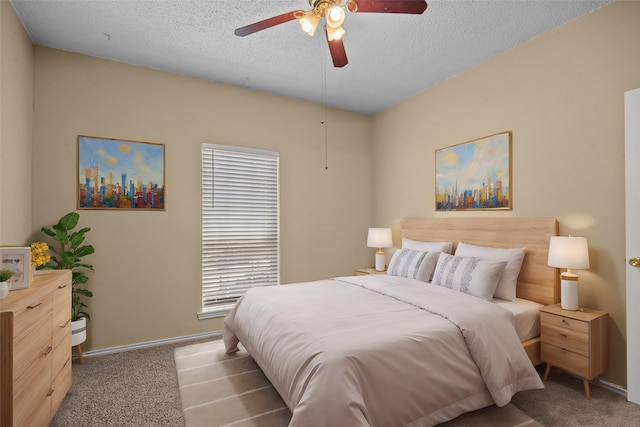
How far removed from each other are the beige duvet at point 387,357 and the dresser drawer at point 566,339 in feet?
1.22

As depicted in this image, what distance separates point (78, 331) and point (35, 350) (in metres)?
1.20

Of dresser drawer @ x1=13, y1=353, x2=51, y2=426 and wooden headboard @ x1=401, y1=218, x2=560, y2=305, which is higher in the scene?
wooden headboard @ x1=401, y1=218, x2=560, y2=305

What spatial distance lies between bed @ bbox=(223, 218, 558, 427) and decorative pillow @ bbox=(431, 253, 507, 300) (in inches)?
0.5

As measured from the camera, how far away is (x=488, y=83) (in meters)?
3.25

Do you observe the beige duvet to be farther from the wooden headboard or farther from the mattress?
the wooden headboard

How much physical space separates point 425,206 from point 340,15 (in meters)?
2.62

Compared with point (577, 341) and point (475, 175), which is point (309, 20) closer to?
point (475, 175)

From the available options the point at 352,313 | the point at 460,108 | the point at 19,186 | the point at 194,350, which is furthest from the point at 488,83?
the point at 19,186

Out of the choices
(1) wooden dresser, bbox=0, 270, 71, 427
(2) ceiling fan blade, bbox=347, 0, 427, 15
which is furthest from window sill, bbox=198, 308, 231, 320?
(2) ceiling fan blade, bbox=347, 0, 427, 15

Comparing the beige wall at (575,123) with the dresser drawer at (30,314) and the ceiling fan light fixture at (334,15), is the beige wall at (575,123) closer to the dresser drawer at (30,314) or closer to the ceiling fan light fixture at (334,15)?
the ceiling fan light fixture at (334,15)

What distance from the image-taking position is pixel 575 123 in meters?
2.61

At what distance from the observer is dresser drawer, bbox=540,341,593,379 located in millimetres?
2248

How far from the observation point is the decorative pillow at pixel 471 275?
2686 millimetres

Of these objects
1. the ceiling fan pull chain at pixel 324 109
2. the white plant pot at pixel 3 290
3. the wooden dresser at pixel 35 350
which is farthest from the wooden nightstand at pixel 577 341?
the white plant pot at pixel 3 290
